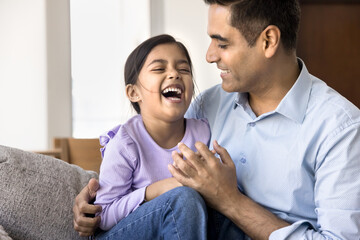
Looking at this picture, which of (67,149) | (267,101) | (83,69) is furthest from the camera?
(83,69)

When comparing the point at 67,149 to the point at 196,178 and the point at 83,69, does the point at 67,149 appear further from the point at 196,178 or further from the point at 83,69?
the point at 83,69

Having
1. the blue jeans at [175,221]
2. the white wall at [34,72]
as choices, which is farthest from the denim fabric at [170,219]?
the white wall at [34,72]

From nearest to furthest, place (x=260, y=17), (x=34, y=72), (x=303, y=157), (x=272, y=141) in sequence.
→ 1. (x=303, y=157)
2. (x=272, y=141)
3. (x=260, y=17)
4. (x=34, y=72)

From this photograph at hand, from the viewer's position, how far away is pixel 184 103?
5.46ft

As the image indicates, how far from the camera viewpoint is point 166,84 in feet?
5.42

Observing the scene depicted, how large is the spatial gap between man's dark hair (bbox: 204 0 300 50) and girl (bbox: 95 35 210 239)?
8.8 inches

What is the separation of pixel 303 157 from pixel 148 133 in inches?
20.4

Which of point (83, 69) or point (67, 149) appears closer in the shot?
point (67, 149)

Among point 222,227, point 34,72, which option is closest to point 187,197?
point 222,227

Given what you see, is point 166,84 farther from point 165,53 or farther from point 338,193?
point 338,193

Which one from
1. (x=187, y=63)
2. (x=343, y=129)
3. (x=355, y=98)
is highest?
(x=187, y=63)

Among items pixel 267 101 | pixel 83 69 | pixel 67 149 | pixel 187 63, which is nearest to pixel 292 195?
pixel 267 101

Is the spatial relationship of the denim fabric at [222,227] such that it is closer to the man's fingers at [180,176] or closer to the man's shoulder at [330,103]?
the man's fingers at [180,176]

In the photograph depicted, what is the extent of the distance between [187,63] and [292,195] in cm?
57
